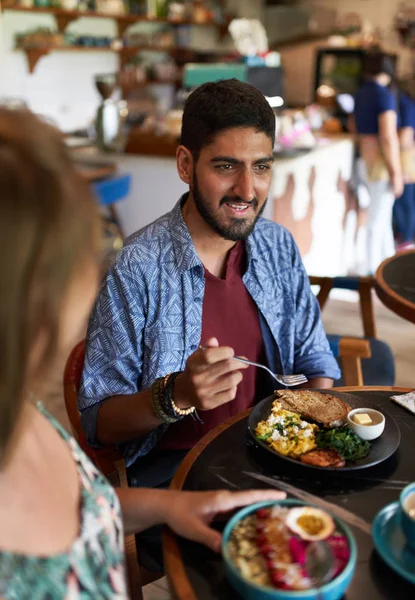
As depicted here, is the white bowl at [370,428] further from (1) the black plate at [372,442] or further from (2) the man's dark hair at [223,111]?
(2) the man's dark hair at [223,111]

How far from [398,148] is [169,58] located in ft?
10.8

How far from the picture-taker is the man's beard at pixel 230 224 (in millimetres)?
1459

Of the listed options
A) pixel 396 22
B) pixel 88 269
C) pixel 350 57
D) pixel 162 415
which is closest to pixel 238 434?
pixel 162 415

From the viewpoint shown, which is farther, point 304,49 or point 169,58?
point 304,49

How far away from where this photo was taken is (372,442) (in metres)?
1.11

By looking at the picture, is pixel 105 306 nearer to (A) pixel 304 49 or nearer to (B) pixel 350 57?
(B) pixel 350 57

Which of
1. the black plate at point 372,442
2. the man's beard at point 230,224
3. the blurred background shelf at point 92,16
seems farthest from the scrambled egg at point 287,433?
the blurred background shelf at point 92,16

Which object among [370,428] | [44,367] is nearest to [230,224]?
[370,428]

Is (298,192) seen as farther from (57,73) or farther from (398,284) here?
(57,73)

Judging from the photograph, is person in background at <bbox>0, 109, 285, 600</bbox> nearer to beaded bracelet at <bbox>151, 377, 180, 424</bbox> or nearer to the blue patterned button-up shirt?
beaded bracelet at <bbox>151, 377, 180, 424</bbox>

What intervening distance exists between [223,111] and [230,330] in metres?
0.52

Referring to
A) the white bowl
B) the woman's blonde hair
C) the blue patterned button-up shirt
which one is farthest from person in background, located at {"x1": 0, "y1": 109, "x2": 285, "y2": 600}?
the blue patterned button-up shirt

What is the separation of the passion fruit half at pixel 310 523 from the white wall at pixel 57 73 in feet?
14.9

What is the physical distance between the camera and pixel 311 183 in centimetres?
393
